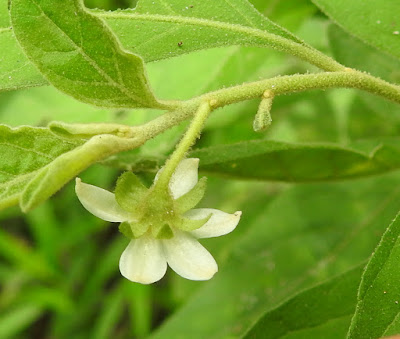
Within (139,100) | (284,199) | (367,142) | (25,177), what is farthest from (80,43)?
(284,199)

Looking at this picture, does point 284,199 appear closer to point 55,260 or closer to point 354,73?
point 354,73

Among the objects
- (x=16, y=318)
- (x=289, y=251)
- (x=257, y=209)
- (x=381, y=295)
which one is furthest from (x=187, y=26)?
(x=16, y=318)

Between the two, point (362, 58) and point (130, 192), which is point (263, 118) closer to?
point (130, 192)

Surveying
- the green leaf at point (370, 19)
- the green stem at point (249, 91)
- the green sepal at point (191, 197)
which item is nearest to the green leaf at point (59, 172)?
the green stem at point (249, 91)

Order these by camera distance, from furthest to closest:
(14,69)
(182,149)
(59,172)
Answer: (14,69)
(182,149)
(59,172)

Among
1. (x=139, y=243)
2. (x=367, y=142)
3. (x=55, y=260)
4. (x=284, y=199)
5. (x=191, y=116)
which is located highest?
(x=191, y=116)

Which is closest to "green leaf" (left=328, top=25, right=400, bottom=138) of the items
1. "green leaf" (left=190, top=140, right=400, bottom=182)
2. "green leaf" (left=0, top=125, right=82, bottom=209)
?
"green leaf" (left=190, top=140, right=400, bottom=182)

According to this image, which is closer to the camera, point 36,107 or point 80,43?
point 80,43
